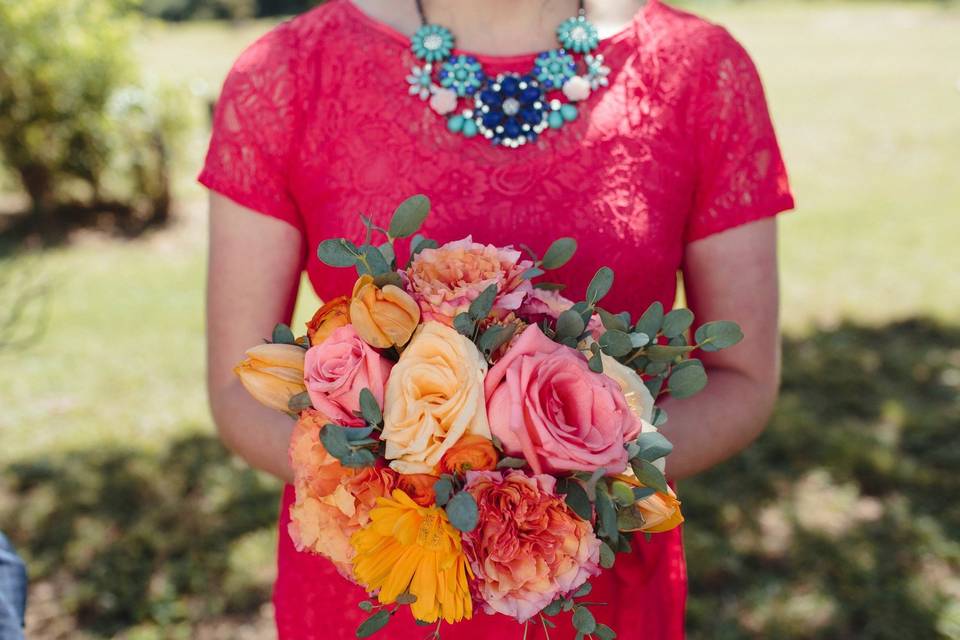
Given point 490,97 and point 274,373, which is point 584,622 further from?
point 490,97

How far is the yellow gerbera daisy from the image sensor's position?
1.18 metres

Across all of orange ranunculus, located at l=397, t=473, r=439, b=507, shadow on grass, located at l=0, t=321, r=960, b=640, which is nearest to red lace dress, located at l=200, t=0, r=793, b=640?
orange ranunculus, located at l=397, t=473, r=439, b=507

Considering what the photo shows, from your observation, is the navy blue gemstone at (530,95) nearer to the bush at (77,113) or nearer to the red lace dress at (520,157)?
the red lace dress at (520,157)

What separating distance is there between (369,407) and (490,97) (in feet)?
2.68

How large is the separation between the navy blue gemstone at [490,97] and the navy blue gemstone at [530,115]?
55 millimetres

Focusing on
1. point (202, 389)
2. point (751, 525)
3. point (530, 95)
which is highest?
point (530, 95)

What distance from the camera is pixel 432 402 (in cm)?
118

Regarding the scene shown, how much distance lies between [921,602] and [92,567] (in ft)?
12.7

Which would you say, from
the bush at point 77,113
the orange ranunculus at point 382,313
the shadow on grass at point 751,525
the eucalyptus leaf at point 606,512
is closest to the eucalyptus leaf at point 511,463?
the eucalyptus leaf at point 606,512

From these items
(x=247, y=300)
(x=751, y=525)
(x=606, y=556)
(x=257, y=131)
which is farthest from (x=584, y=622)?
(x=751, y=525)

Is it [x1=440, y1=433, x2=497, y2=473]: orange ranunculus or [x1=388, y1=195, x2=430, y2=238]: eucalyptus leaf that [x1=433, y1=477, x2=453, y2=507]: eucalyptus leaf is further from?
[x1=388, y1=195, x2=430, y2=238]: eucalyptus leaf

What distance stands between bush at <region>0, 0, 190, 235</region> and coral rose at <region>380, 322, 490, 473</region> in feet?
29.7

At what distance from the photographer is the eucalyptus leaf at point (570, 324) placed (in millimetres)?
1284

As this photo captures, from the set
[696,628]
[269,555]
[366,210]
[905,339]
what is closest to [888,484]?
[696,628]
